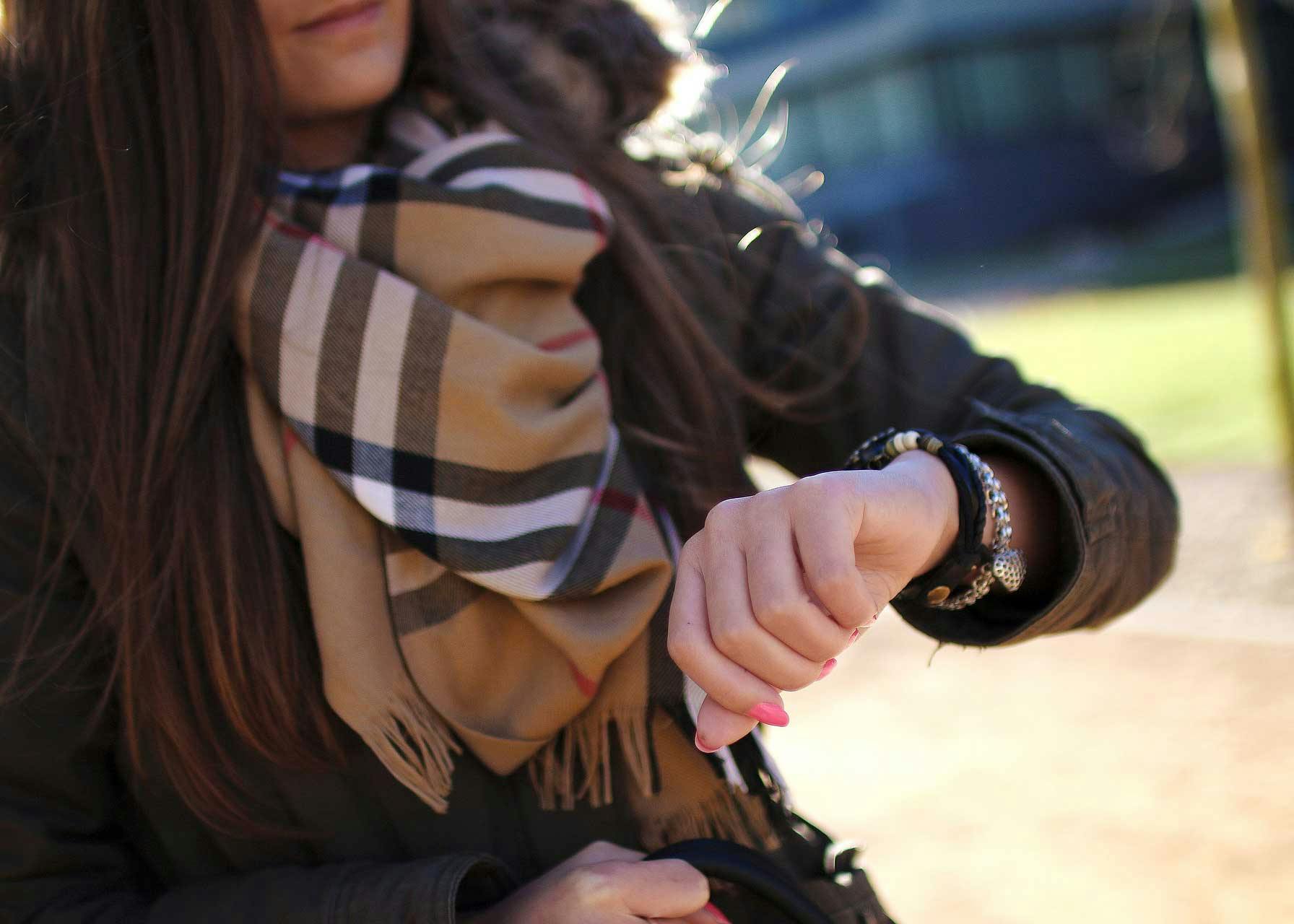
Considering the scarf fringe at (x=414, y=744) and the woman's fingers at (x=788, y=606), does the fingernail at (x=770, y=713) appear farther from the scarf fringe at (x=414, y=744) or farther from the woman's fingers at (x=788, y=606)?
the scarf fringe at (x=414, y=744)

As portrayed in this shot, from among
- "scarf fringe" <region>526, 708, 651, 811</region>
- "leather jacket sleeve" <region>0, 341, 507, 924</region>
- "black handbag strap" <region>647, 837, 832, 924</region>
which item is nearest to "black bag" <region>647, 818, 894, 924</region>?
"black handbag strap" <region>647, 837, 832, 924</region>

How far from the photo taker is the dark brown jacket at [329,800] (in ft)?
4.32

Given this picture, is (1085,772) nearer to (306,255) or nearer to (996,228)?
(306,255)

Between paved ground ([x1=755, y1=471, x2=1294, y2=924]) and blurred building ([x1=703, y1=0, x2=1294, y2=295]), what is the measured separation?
1921 cm

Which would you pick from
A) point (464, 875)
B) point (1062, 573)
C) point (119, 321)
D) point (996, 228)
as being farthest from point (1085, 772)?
point (996, 228)

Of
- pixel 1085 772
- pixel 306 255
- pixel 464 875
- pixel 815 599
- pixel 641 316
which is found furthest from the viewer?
pixel 1085 772

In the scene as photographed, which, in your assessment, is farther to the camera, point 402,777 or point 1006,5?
point 1006,5

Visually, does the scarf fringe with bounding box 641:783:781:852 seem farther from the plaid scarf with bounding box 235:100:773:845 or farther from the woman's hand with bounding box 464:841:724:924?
the woman's hand with bounding box 464:841:724:924

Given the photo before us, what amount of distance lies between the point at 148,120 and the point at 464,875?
3.21 feet

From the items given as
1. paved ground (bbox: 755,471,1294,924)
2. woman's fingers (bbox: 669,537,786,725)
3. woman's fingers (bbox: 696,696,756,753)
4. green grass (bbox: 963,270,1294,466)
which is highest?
green grass (bbox: 963,270,1294,466)

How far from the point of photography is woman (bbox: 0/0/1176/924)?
1.35 metres

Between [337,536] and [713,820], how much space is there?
22.5 inches

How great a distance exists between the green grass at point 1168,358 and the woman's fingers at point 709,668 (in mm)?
4775

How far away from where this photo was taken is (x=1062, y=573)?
4.48 feet
